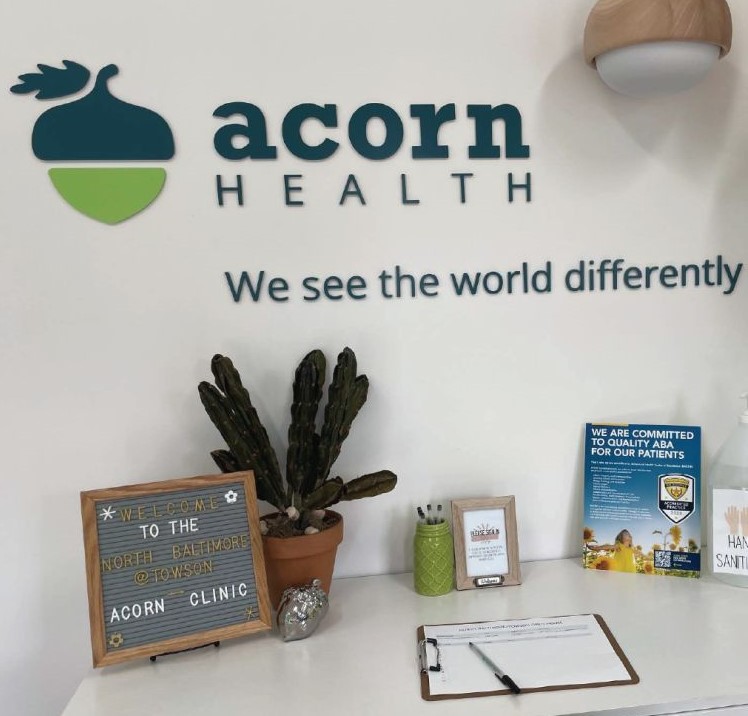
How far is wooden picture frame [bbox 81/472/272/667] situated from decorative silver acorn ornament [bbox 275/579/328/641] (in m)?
0.03

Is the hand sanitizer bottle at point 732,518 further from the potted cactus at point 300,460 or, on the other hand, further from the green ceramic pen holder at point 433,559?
the potted cactus at point 300,460

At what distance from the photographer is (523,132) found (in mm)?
1270

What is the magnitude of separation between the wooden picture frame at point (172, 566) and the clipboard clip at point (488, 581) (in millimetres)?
416

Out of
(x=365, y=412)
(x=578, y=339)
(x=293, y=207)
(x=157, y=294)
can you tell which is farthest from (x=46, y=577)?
(x=578, y=339)

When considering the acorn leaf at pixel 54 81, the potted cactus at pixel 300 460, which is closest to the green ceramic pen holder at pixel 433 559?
the potted cactus at pixel 300 460

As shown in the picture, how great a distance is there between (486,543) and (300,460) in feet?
1.35

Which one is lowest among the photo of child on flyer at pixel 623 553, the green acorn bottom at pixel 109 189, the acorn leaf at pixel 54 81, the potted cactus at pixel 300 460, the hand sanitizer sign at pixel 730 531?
the photo of child on flyer at pixel 623 553

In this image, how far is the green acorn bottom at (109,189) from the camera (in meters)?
1.17

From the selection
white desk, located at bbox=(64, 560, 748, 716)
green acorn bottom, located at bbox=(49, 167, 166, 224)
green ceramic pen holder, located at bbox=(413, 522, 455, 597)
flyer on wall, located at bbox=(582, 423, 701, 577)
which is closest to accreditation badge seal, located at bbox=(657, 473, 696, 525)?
flyer on wall, located at bbox=(582, 423, 701, 577)

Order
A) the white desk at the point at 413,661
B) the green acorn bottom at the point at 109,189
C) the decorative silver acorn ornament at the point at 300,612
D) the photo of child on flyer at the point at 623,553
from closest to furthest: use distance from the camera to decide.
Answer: the white desk at the point at 413,661 < the decorative silver acorn ornament at the point at 300,612 < the green acorn bottom at the point at 109,189 < the photo of child on flyer at the point at 623,553

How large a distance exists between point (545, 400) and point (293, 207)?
0.65 meters

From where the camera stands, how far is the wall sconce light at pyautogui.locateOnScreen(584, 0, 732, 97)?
1.08m

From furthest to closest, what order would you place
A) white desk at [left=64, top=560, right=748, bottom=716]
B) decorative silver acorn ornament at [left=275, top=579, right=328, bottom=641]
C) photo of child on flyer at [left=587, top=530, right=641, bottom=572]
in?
photo of child on flyer at [left=587, top=530, right=641, bottom=572] < decorative silver acorn ornament at [left=275, top=579, right=328, bottom=641] < white desk at [left=64, top=560, right=748, bottom=716]

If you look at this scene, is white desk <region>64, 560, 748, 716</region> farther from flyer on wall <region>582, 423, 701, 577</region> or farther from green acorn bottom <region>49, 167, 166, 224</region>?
green acorn bottom <region>49, 167, 166, 224</region>
